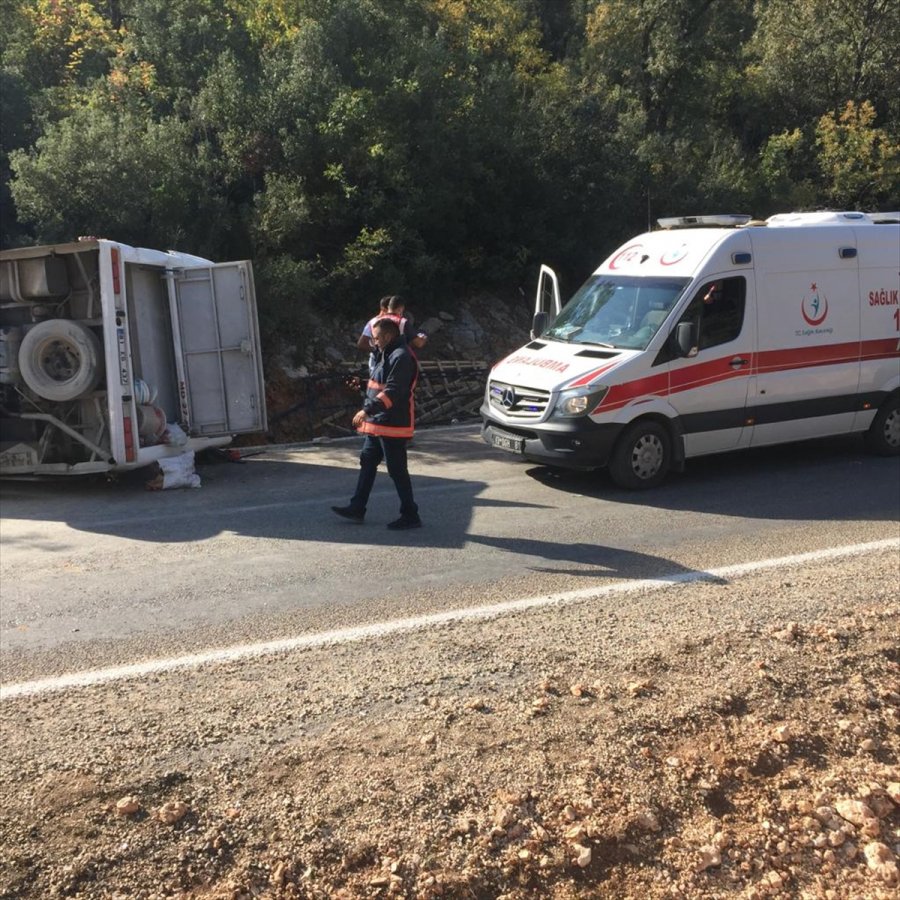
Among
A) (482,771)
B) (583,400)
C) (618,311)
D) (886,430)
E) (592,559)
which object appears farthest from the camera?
(886,430)

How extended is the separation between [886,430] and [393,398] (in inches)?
246

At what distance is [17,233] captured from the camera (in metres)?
17.2

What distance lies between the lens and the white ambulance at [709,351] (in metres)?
9.02

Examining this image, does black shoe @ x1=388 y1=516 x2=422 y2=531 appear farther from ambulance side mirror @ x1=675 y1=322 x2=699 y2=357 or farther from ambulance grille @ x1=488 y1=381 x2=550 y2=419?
ambulance side mirror @ x1=675 y1=322 x2=699 y2=357

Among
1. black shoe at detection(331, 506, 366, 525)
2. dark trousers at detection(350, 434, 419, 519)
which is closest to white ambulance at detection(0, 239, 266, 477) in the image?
black shoe at detection(331, 506, 366, 525)

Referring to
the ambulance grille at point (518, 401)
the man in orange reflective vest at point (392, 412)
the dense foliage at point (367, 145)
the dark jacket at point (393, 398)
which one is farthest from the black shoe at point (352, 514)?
the dense foliage at point (367, 145)

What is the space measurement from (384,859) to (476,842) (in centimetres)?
34

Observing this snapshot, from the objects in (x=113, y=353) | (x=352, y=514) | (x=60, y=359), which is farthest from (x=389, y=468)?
(x=60, y=359)

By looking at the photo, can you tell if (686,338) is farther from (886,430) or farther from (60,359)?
(60,359)

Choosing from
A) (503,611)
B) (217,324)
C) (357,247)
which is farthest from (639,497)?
(357,247)

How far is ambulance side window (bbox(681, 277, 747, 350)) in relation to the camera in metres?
9.22

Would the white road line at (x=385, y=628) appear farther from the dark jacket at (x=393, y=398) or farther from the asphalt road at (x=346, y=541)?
the dark jacket at (x=393, y=398)

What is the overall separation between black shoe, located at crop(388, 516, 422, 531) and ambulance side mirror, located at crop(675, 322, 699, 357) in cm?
316

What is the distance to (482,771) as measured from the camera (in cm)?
379
